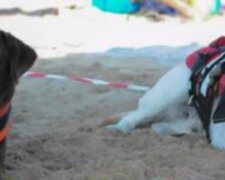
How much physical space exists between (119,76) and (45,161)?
1573 millimetres

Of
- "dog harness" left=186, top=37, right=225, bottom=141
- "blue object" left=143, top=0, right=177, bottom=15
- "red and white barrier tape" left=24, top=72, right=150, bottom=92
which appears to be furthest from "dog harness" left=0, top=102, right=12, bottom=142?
"blue object" left=143, top=0, right=177, bottom=15

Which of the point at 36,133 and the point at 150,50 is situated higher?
the point at 36,133

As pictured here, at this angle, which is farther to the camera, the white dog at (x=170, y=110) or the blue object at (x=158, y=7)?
the blue object at (x=158, y=7)

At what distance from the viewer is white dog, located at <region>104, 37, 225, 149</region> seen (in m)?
2.75

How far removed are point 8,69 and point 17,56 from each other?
59 millimetres

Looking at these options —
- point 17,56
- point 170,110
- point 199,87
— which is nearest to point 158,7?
point 170,110

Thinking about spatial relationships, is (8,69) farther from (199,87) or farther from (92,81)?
(92,81)

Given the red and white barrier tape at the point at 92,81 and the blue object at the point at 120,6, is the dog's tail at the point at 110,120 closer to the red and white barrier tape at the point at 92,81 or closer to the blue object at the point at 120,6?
the red and white barrier tape at the point at 92,81

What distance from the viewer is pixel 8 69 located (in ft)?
7.23

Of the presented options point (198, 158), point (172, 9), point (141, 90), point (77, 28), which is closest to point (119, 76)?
point (141, 90)

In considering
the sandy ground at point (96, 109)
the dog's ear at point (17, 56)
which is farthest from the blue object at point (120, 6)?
the dog's ear at point (17, 56)

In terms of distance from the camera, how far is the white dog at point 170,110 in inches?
108

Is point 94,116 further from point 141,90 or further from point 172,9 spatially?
point 172,9

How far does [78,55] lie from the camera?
4504 millimetres
